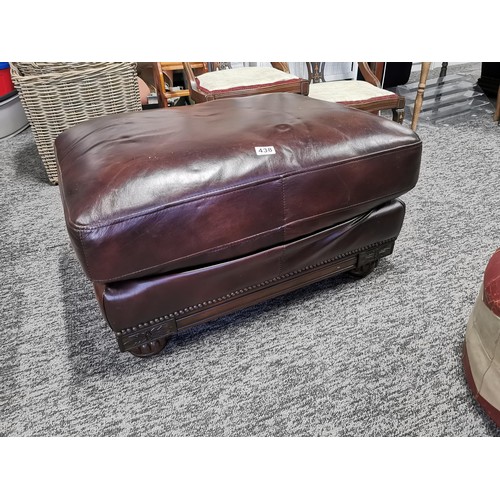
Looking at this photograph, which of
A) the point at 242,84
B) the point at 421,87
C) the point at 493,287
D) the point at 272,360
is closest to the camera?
the point at 493,287

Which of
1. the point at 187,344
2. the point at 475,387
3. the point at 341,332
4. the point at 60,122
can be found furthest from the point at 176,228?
the point at 60,122

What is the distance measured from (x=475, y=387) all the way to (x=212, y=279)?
60cm

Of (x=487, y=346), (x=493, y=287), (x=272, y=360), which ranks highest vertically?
(x=493, y=287)

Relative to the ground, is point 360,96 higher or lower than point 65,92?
lower

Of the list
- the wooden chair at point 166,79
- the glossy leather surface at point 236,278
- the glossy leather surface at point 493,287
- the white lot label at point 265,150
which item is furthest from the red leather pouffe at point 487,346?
the wooden chair at point 166,79

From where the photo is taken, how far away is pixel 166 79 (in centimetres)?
252

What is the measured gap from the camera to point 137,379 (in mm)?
964

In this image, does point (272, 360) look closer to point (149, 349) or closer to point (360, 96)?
point (149, 349)

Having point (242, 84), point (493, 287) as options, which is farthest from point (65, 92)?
point (493, 287)

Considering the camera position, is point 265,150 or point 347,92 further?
point 347,92

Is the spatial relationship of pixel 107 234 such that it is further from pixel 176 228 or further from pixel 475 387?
pixel 475 387

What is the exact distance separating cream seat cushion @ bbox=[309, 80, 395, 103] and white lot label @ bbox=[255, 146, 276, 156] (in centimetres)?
96

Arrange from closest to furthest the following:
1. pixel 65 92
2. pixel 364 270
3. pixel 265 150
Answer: pixel 265 150 → pixel 364 270 → pixel 65 92

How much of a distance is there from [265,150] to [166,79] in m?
1.89
